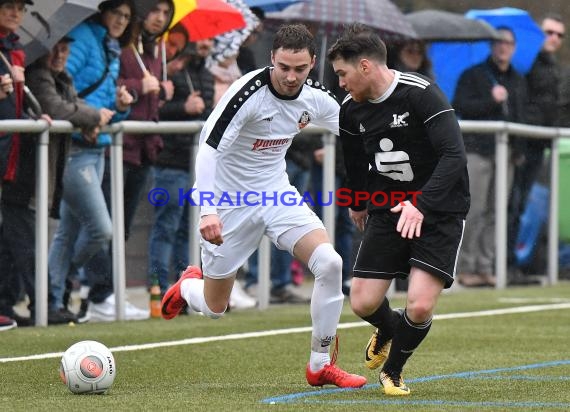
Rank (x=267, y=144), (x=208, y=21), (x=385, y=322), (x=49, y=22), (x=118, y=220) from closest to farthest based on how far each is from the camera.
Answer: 1. (x=385, y=322)
2. (x=267, y=144)
3. (x=49, y=22)
4. (x=118, y=220)
5. (x=208, y=21)

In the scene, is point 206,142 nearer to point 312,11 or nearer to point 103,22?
point 103,22

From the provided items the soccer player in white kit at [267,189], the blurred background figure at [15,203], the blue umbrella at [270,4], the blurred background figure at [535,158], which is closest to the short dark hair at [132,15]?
the blurred background figure at [15,203]

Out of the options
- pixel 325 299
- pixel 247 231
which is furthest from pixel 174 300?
pixel 325 299

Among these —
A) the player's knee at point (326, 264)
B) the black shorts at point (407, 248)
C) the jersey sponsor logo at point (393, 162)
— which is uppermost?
the jersey sponsor logo at point (393, 162)

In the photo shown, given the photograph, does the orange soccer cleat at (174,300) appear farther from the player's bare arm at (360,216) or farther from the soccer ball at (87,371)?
the soccer ball at (87,371)

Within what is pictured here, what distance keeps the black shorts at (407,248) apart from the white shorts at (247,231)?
1.66 feet

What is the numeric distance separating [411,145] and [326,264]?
2.76 feet

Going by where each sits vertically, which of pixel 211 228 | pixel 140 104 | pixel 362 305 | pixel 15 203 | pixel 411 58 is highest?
pixel 411 58

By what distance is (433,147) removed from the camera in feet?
26.0

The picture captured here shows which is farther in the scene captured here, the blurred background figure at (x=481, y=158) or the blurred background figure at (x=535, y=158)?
the blurred background figure at (x=535, y=158)

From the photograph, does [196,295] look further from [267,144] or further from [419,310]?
[419,310]

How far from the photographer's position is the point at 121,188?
39.6 feet

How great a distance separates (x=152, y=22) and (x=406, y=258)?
4.75 m

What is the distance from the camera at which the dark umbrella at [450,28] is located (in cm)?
1627
